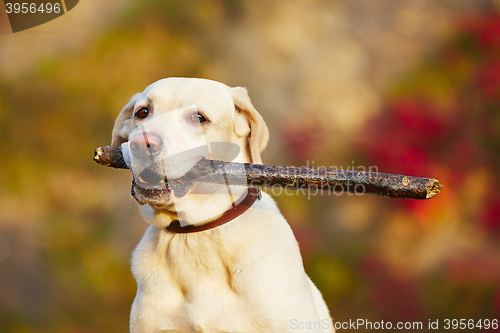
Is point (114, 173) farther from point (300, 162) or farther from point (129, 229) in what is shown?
point (300, 162)

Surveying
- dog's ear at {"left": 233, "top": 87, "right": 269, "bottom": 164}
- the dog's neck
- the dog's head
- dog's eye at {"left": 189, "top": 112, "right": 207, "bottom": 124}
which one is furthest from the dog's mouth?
dog's ear at {"left": 233, "top": 87, "right": 269, "bottom": 164}

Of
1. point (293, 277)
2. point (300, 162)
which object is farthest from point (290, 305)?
point (300, 162)

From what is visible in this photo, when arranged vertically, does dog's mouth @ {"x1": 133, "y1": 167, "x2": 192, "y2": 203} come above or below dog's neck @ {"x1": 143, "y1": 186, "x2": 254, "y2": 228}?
above

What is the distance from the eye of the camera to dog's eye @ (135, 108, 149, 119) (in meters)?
2.53

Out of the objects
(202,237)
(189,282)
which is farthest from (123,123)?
(189,282)

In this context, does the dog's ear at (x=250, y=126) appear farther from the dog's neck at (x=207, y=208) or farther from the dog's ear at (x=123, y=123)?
the dog's ear at (x=123, y=123)

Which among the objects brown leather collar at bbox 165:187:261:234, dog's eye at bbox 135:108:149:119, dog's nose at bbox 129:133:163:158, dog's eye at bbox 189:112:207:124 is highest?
dog's eye at bbox 135:108:149:119

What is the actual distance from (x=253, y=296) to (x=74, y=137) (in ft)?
15.6

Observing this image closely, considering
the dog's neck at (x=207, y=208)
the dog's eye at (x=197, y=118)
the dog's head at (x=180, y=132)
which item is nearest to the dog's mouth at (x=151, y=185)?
the dog's head at (x=180, y=132)

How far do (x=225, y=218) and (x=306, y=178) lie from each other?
525 mm

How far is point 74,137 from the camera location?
20.8 ft

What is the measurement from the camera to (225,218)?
2457 millimetres

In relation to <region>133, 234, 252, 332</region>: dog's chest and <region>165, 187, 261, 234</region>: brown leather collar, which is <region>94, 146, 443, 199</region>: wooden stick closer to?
<region>165, 187, 261, 234</region>: brown leather collar

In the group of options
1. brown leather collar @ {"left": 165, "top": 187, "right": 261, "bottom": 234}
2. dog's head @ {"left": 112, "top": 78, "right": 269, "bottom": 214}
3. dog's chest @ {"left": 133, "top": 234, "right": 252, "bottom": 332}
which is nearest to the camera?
dog's head @ {"left": 112, "top": 78, "right": 269, "bottom": 214}
